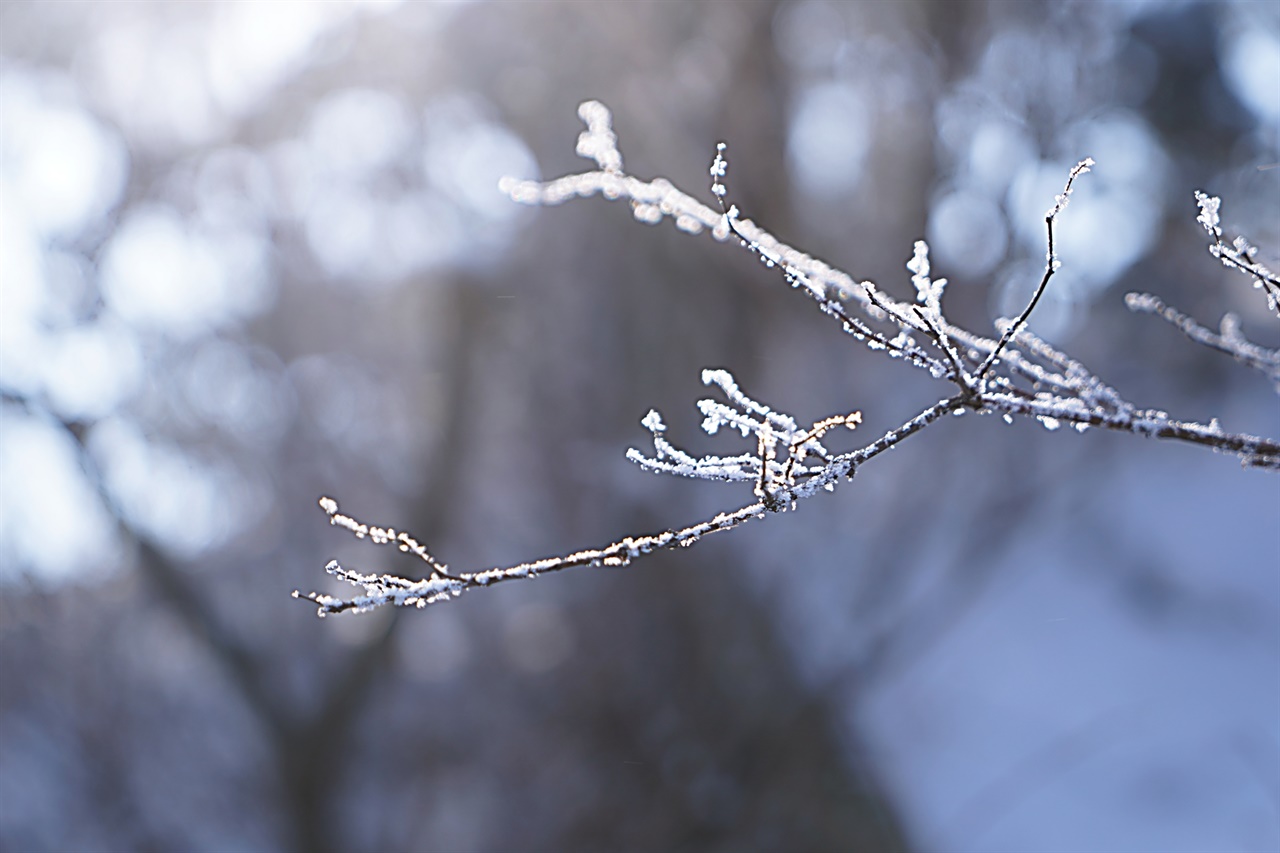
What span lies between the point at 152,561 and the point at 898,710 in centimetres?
347

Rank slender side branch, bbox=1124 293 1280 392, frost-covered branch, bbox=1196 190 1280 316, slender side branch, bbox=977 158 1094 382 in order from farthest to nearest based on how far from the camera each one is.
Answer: slender side branch, bbox=1124 293 1280 392, frost-covered branch, bbox=1196 190 1280 316, slender side branch, bbox=977 158 1094 382

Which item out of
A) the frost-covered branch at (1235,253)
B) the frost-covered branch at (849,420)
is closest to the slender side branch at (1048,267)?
the frost-covered branch at (849,420)

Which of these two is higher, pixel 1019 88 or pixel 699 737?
pixel 1019 88

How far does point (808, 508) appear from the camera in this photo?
4434mm

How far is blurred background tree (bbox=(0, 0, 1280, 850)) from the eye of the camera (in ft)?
11.2

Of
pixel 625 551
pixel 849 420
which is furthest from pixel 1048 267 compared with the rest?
pixel 625 551

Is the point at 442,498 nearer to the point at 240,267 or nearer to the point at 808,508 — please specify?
the point at 240,267

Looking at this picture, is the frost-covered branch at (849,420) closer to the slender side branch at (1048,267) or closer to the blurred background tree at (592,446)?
the slender side branch at (1048,267)

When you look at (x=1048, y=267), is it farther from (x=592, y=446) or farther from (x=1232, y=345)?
(x=592, y=446)

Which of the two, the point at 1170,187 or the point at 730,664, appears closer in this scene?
the point at 730,664

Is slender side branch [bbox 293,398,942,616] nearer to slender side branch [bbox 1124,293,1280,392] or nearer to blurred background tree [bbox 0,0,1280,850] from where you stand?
slender side branch [bbox 1124,293,1280,392]

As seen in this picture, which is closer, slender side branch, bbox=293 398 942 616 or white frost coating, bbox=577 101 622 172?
slender side branch, bbox=293 398 942 616

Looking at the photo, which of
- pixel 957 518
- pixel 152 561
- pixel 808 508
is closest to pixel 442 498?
pixel 152 561

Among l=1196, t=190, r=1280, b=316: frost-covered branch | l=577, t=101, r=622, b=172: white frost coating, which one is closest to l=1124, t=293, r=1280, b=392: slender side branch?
l=1196, t=190, r=1280, b=316: frost-covered branch
